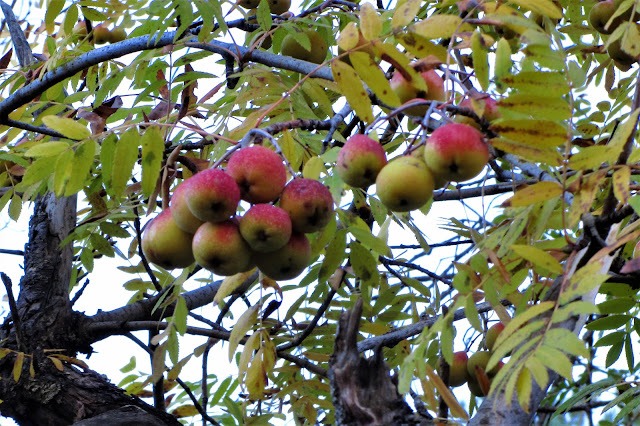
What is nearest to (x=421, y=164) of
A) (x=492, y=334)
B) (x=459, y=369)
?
(x=492, y=334)

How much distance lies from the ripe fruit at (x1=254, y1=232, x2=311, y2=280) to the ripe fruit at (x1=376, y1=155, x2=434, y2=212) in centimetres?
22

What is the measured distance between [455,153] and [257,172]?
41cm

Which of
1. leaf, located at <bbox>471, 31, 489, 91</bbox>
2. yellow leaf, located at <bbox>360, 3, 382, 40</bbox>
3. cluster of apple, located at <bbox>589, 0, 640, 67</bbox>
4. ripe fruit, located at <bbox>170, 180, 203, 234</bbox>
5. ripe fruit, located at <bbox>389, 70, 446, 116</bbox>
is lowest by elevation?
ripe fruit, located at <bbox>170, 180, 203, 234</bbox>

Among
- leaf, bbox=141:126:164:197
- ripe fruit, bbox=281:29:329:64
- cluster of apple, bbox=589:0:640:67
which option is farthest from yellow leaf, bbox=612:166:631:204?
ripe fruit, bbox=281:29:329:64

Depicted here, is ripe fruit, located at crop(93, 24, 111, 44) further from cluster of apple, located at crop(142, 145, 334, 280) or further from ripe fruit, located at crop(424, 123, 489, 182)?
ripe fruit, located at crop(424, 123, 489, 182)

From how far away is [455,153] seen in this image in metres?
1.76

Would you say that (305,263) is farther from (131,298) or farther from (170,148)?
(131,298)

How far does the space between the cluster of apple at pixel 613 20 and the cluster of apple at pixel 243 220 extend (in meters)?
1.54

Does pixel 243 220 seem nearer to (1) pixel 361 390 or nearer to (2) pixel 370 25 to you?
(1) pixel 361 390

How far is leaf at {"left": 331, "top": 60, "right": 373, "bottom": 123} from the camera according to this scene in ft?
6.67

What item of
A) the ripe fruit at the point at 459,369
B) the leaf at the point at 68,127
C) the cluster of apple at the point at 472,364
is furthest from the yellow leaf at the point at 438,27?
the ripe fruit at the point at 459,369

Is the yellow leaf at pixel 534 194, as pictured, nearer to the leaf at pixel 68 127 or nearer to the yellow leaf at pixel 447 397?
the yellow leaf at pixel 447 397

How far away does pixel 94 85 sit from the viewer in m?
3.58

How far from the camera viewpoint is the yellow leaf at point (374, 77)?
199 centimetres
